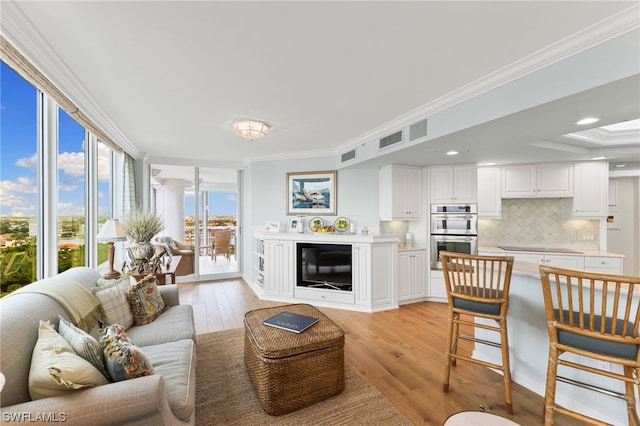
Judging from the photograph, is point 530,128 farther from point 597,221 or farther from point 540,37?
point 597,221

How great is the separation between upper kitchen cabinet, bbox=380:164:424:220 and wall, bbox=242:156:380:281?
19 centimetres

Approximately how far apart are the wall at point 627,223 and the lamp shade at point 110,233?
772cm

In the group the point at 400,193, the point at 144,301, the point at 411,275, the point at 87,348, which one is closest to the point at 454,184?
the point at 400,193

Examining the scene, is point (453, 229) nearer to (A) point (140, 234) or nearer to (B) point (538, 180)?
(B) point (538, 180)

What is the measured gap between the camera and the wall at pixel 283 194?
469 centimetres

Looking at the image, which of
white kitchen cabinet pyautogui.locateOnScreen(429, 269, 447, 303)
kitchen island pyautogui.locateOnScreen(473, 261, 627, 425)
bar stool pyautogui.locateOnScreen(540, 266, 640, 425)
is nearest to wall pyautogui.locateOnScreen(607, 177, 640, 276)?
white kitchen cabinet pyautogui.locateOnScreen(429, 269, 447, 303)

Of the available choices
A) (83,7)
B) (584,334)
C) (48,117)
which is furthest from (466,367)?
(48,117)

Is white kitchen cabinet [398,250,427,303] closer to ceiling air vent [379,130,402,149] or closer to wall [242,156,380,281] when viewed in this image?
wall [242,156,380,281]

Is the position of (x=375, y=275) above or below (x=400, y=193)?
below

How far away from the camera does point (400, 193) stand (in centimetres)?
439

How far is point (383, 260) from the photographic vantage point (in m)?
4.12

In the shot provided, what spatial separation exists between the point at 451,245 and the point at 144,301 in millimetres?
4211

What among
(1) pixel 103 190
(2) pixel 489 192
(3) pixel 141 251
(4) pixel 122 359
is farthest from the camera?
(2) pixel 489 192

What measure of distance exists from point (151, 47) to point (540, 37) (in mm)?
2479
